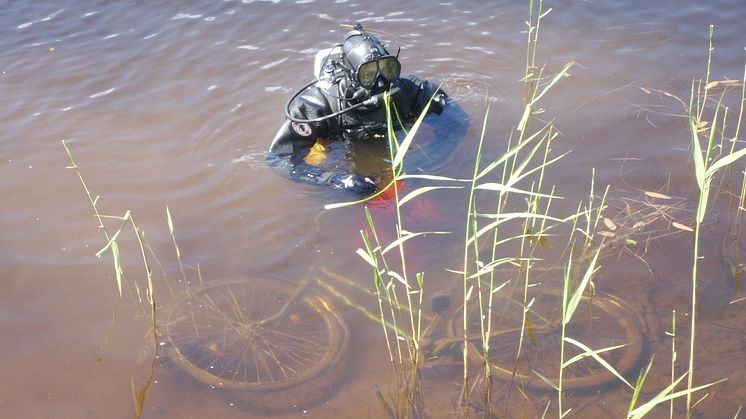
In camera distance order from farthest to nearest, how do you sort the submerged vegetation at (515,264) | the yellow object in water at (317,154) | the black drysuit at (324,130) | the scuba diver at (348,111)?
the yellow object in water at (317,154) < the black drysuit at (324,130) < the scuba diver at (348,111) < the submerged vegetation at (515,264)

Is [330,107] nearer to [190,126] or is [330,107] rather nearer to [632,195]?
[190,126]

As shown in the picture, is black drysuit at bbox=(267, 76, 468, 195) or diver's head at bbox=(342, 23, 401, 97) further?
black drysuit at bbox=(267, 76, 468, 195)

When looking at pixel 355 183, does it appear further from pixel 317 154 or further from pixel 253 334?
pixel 253 334

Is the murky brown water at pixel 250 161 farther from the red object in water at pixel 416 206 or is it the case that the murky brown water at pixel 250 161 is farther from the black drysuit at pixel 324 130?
the black drysuit at pixel 324 130

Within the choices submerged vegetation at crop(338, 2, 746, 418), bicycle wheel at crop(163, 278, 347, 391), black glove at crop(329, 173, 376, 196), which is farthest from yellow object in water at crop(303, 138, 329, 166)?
bicycle wheel at crop(163, 278, 347, 391)

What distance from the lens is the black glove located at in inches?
175

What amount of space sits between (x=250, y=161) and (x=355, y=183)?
0.93m

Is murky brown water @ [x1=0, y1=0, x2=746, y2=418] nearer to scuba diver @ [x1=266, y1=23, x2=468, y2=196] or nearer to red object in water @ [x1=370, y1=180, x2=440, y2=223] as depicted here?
red object in water @ [x1=370, y1=180, x2=440, y2=223]

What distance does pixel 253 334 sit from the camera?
3.66m

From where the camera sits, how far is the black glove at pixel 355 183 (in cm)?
445

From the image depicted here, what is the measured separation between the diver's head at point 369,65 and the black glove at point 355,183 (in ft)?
1.59

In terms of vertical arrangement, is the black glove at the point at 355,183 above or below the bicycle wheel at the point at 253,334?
above

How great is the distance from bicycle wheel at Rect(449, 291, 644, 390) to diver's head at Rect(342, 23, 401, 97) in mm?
1479

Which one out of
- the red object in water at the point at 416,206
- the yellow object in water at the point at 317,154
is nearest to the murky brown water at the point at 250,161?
the red object in water at the point at 416,206
